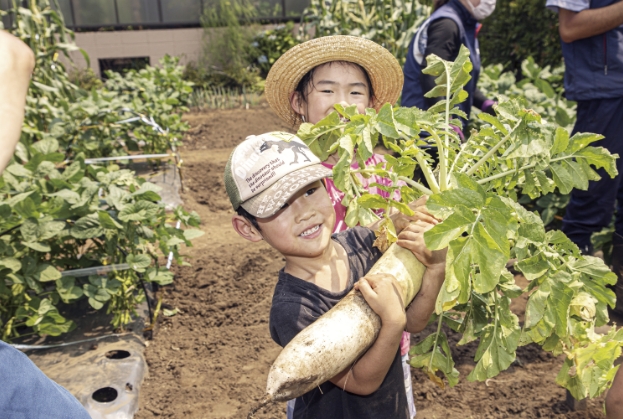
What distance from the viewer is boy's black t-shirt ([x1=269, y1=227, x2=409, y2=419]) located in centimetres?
143

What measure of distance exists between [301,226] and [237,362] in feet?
6.15

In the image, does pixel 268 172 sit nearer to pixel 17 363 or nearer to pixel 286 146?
pixel 286 146

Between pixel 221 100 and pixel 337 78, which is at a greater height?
pixel 337 78

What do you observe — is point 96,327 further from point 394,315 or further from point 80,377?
point 394,315

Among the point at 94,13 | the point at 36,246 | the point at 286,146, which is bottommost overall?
the point at 94,13

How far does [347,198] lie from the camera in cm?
150

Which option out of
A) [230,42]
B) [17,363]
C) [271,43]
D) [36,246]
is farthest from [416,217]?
[230,42]

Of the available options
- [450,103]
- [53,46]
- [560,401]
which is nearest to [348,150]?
[450,103]

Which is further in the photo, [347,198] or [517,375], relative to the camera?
[517,375]

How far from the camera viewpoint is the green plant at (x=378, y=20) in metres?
7.55

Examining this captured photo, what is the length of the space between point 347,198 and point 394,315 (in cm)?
37

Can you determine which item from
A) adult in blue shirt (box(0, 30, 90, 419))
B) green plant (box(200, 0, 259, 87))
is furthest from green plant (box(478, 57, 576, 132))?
green plant (box(200, 0, 259, 87))

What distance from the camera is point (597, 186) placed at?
3184mm

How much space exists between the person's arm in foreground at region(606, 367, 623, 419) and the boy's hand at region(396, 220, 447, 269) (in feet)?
1.58
